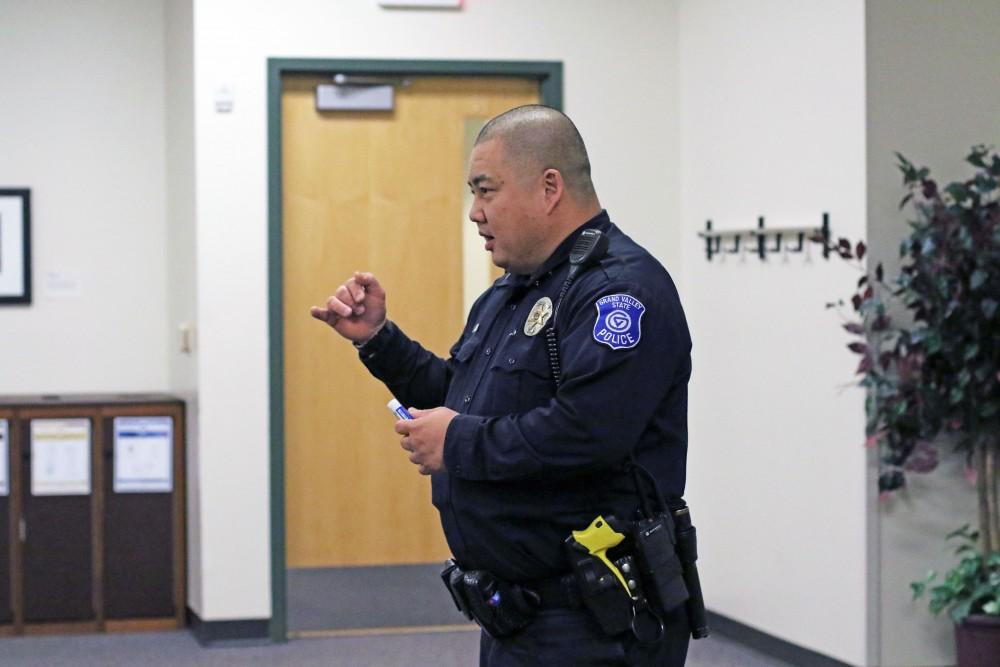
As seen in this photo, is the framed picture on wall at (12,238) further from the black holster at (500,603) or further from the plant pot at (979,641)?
the black holster at (500,603)

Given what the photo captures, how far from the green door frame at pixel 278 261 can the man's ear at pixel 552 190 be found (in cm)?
306

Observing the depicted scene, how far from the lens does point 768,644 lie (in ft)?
16.3

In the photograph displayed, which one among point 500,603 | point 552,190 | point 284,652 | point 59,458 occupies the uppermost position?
point 552,190

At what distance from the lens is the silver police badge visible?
7.58 ft

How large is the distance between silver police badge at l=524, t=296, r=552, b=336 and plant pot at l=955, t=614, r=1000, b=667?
238cm

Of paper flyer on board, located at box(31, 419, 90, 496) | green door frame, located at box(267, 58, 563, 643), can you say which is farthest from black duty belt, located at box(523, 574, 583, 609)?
Answer: paper flyer on board, located at box(31, 419, 90, 496)

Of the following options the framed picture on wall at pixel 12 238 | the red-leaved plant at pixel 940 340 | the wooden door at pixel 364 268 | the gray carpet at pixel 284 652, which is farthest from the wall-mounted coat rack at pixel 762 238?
the framed picture on wall at pixel 12 238

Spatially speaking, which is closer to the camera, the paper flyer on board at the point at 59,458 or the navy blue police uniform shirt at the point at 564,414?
the navy blue police uniform shirt at the point at 564,414

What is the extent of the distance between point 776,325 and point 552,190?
2668 mm

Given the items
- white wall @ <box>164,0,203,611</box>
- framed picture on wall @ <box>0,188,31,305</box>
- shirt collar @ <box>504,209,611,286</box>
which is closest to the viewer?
shirt collar @ <box>504,209,611,286</box>

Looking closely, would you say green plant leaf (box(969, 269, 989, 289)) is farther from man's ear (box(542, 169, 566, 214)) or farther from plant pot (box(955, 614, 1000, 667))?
man's ear (box(542, 169, 566, 214))

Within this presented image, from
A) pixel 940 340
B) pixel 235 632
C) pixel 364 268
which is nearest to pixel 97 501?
pixel 235 632

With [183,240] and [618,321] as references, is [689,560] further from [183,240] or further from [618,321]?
[183,240]

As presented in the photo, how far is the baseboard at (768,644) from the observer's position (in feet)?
15.2
